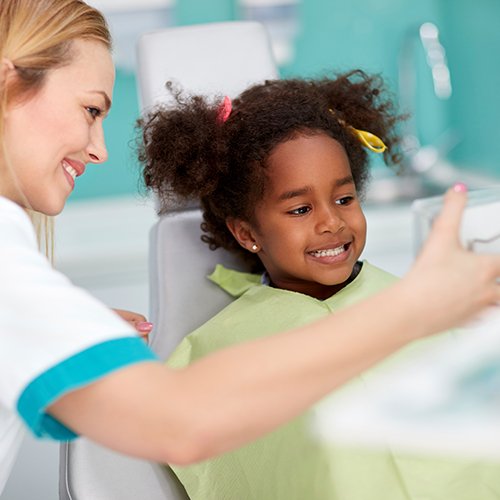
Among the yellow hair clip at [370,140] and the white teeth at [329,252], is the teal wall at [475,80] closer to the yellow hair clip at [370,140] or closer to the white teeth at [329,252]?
the yellow hair clip at [370,140]

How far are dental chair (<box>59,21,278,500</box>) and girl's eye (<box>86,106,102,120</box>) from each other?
497mm

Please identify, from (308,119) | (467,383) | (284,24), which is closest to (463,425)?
(467,383)

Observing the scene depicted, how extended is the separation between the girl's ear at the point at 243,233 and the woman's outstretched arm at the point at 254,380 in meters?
0.69

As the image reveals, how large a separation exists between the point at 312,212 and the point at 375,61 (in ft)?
9.44

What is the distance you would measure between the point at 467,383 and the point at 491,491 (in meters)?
0.24

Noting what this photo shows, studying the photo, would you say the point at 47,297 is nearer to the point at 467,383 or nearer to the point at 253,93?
the point at 467,383

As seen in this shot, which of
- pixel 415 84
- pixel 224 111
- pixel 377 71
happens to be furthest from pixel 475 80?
pixel 224 111

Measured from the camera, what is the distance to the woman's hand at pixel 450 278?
732 mm

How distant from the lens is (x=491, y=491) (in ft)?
3.71

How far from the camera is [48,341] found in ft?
2.33

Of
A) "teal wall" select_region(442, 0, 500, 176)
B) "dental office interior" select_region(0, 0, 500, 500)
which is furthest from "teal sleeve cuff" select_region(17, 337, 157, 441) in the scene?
"teal wall" select_region(442, 0, 500, 176)

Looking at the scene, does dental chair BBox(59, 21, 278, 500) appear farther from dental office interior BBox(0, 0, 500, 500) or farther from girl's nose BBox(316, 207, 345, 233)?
dental office interior BBox(0, 0, 500, 500)

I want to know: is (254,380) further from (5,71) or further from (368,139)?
(368,139)

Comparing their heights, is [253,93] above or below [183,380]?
above
